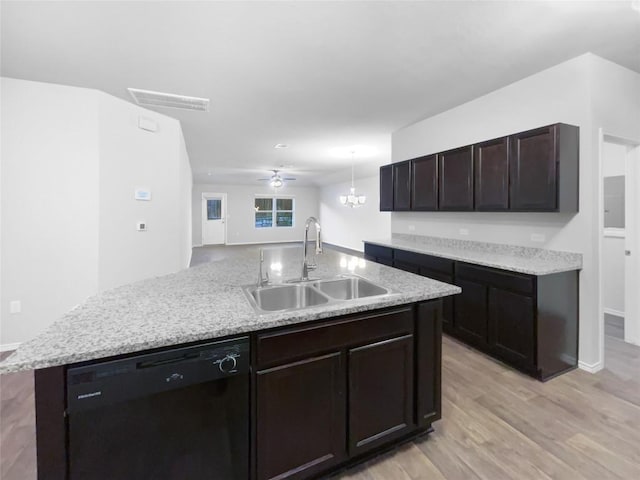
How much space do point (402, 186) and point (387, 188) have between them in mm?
354

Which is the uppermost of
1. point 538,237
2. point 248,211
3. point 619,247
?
point 248,211

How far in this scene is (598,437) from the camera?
1795 millimetres

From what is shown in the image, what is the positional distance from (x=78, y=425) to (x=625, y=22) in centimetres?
380

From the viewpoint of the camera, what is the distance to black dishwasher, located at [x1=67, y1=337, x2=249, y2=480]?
1051 mm

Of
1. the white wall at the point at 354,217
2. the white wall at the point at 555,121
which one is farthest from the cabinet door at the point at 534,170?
the white wall at the point at 354,217

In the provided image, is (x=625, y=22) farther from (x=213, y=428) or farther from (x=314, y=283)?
(x=213, y=428)

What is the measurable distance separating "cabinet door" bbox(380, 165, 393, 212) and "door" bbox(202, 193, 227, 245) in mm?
8395

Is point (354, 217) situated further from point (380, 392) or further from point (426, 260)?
point (380, 392)

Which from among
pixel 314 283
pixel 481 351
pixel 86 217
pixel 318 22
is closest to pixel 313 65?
pixel 318 22

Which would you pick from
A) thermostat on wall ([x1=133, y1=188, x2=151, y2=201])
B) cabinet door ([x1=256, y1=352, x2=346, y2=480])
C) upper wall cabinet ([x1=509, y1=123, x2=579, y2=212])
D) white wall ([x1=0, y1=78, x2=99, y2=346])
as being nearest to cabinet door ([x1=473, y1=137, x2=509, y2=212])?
upper wall cabinet ([x1=509, y1=123, x2=579, y2=212])

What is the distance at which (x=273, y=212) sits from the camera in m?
12.6

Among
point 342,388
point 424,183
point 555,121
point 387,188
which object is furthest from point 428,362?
point 387,188

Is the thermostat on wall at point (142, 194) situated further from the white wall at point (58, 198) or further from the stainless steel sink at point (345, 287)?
the stainless steel sink at point (345, 287)

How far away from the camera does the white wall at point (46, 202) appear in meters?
2.88
